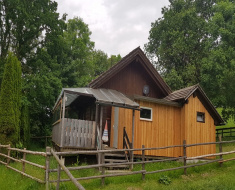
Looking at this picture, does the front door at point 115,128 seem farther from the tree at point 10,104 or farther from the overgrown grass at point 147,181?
the tree at point 10,104

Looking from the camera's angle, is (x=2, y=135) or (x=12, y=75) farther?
(x=12, y=75)

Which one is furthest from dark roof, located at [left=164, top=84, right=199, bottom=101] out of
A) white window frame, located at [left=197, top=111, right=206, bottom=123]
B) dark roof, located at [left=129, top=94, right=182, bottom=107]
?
white window frame, located at [left=197, top=111, right=206, bottom=123]

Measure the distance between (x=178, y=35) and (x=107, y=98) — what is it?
22246mm

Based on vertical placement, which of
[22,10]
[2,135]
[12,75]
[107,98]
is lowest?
[2,135]

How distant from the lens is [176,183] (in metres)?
10.7

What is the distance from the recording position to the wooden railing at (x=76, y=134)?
12203 mm

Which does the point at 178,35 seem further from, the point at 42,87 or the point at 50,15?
the point at 42,87

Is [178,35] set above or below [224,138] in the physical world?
above

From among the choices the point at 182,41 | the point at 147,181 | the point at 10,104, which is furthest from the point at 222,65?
the point at 10,104

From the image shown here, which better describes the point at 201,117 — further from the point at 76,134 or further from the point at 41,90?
the point at 41,90

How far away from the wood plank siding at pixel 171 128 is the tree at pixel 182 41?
1299 cm

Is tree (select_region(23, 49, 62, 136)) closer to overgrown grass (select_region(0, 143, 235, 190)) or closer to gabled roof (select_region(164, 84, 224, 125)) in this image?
gabled roof (select_region(164, 84, 224, 125))

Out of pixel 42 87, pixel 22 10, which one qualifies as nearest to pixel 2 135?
pixel 42 87

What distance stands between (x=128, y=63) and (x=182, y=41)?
17.8 meters
